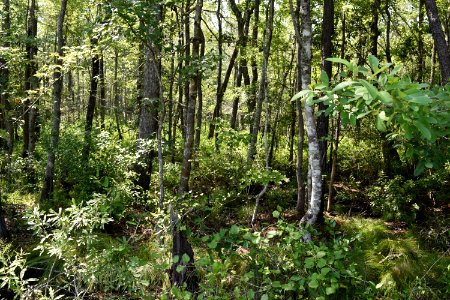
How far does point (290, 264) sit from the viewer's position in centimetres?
323

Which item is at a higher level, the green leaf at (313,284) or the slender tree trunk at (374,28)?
the slender tree trunk at (374,28)

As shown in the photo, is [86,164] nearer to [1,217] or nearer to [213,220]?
[1,217]

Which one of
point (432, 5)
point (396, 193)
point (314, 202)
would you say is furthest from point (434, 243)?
point (432, 5)

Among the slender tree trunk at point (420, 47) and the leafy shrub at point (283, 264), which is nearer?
the leafy shrub at point (283, 264)

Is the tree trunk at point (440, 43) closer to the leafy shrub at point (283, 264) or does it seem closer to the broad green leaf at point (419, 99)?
the leafy shrub at point (283, 264)

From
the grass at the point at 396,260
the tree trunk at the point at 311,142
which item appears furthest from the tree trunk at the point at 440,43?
the grass at the point at 396,260

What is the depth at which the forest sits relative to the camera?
110 inches

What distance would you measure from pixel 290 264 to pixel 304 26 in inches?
130

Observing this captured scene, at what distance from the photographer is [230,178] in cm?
795

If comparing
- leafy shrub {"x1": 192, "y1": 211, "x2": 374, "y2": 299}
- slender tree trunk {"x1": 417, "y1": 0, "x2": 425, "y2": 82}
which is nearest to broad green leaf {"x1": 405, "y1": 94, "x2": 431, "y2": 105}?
leafy shrub {"x1": 192, "y1": 211, "x2": 374, "y2": 299}

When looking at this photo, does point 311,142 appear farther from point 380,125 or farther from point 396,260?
point 380,125

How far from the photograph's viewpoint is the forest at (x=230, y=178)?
9.18 feet

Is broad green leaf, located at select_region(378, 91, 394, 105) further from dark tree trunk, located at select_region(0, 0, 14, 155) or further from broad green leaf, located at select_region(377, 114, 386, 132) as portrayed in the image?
dark tree trunk, located at select_region(0, 0, 14, 155)

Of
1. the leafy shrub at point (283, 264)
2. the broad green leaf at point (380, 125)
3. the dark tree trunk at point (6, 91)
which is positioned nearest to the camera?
the broad green leaf at point (380, 125)
